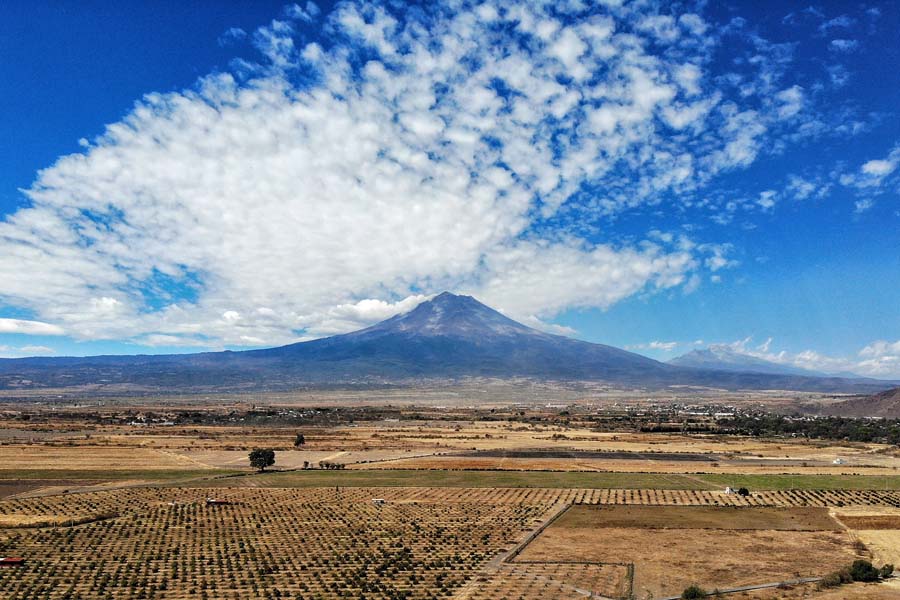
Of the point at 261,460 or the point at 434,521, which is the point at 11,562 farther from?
the point at 261,460

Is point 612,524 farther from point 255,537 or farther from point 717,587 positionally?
point 255,537

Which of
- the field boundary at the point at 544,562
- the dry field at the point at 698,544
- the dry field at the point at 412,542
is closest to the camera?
the dry field at the point at 412,542

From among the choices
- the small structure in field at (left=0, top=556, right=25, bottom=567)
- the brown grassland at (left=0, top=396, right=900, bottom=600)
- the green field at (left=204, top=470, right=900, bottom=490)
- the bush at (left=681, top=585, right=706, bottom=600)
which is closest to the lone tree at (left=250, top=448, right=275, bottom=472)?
the brown grassland at (left=0, top=396, right=900, bottom=600)

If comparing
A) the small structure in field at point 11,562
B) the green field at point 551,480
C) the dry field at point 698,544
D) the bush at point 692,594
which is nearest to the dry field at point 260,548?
the small structure in field at point 11,562

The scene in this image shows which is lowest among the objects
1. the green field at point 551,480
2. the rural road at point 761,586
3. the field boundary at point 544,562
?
the green field at point 551,480

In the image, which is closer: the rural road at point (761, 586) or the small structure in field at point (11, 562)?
the rural road at point (761, 586)

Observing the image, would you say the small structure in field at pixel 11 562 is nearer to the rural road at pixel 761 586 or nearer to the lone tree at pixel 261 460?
the rural road at pixel 761 586

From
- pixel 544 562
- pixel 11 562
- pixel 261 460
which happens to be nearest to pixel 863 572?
pixel 544 562

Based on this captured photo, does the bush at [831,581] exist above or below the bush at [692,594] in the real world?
below
